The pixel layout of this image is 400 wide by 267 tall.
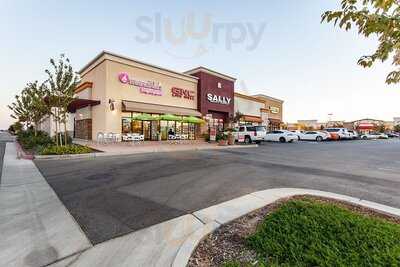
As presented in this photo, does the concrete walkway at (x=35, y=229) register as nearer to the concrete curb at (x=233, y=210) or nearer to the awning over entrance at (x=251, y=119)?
the concrete curb at (x=233, y=210)

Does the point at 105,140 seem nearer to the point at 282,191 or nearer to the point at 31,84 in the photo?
the point at 31,84

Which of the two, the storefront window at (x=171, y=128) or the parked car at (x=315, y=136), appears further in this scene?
the parked car at (x=315, y=136)

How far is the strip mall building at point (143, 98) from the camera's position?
20109mm

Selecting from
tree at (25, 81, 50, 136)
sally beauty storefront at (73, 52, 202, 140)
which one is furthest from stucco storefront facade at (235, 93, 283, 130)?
tree at (25, 81, 50, 136)

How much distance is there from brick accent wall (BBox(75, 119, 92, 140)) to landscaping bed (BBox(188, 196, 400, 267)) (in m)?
22.9

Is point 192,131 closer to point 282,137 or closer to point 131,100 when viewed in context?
point 131,100

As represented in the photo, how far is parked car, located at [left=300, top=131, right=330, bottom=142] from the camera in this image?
33.7 m

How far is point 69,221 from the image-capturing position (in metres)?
3.91

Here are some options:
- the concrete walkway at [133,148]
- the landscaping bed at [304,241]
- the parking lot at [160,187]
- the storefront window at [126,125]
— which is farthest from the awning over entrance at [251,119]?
the landscaping bed at [304,241]

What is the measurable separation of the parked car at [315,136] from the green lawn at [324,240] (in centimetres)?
3411

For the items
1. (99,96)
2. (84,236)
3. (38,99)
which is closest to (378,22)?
(84,236)

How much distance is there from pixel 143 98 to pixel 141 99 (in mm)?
264

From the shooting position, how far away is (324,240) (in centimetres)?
302

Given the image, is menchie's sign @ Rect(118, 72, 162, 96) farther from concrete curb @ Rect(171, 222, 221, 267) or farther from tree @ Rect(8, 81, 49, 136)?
concrete curb @ Rect(171, 222, 221, 267)
